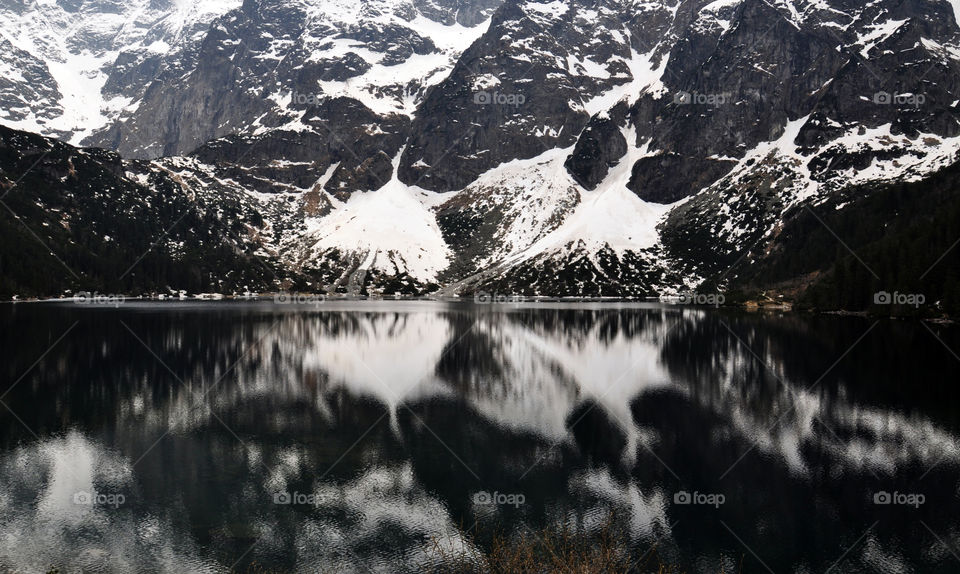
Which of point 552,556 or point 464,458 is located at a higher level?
point 552,556

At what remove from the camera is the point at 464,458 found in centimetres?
3416

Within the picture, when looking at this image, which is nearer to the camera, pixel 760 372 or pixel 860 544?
pixel 860 544

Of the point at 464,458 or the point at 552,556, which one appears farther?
the point at 464,458

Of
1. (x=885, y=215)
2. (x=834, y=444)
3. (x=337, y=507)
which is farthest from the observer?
(x=885, y=215)

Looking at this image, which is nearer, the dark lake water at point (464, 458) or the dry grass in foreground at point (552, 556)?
the dry grass in foreground at point (552, 556)

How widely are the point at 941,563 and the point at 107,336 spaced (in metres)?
91.7

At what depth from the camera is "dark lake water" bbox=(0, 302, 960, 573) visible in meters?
23.9

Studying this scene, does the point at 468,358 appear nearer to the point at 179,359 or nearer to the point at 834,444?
the point at 179,359

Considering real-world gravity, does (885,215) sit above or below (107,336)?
above

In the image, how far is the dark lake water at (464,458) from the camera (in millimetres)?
23938

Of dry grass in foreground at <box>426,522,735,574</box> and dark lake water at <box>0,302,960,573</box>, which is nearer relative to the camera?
dry grass in foreground at <box>426,522,735,574</box>

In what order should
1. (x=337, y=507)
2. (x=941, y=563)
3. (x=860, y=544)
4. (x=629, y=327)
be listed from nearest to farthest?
(x=941, y=563) < (x=860, y=544) < (x=337, y=507) < (x=629, y=327)

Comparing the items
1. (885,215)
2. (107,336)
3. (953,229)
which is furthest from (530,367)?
(885,215)

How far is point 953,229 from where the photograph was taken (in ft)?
385
